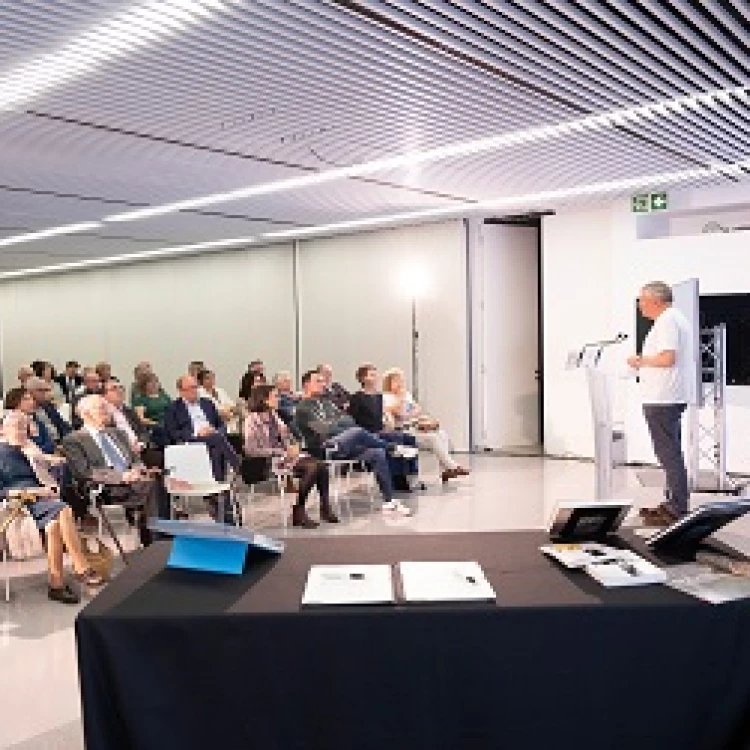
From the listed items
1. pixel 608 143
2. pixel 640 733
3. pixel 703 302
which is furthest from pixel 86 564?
pixel 703 302

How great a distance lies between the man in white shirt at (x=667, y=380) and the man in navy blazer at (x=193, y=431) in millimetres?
3514

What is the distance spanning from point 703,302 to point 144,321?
35.8 feet

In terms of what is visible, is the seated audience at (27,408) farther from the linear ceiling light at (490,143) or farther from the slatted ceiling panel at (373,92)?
the linear ceiling light at (490,143)

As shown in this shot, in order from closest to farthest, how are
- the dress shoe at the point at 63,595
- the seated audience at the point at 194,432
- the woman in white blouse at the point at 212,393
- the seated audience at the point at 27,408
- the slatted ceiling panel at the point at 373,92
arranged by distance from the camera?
the slatted ceiling panel at the point at 373,92, the dress shoe at the point at 63,595, the seated audience at the point at 27,408, the seated audience at the point at 194,432, the woman in white blouse at the point at 212,393

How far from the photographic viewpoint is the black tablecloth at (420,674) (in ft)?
7.68

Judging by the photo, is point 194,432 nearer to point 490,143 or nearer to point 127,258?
point 490,143

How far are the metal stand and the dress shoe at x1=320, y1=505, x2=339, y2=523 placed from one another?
3.39 meters

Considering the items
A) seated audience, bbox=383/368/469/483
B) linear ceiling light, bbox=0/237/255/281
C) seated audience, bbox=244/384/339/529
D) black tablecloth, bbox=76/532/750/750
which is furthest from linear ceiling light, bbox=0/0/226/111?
linear ceiling light, bbox=0/237/255/281

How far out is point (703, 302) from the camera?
9219mm

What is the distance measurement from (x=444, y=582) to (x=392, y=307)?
406 inches

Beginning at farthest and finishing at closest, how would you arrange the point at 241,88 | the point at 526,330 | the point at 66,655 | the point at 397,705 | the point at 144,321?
the point at 144,321, the point at 526,330, the point at 241,88, the point at 66,655, the point at 397,705

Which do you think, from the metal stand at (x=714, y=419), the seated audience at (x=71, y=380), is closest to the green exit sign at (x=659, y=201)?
the metal stand at (x=714, y=419)

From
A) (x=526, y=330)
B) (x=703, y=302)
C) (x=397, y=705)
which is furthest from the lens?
(x=526, y=330)

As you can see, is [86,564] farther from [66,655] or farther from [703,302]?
[703,302]
